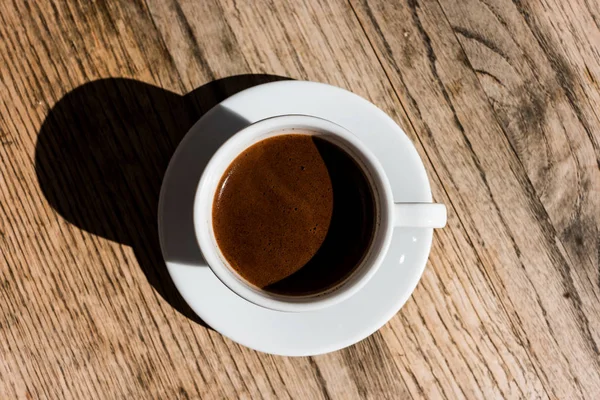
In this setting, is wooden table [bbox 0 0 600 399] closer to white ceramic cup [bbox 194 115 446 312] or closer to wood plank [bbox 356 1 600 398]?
wood plank [bbox 356 1 600 398]

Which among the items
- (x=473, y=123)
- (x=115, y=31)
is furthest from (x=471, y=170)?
(x=115, y=31)

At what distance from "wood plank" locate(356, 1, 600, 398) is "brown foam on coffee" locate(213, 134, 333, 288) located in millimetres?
246

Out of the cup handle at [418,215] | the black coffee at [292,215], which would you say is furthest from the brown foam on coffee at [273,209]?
the cup handle at [418,215]

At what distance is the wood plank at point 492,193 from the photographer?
94 cm

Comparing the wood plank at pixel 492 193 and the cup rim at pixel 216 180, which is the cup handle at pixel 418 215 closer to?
the cup rim at pixel 216 180

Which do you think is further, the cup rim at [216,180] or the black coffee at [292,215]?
the black coffee at [292,215]

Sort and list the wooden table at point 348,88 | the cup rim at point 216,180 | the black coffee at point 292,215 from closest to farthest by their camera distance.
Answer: the cup rim at point 216,180 < the black coffee at point 292,215 < the wooden table at point 348,88

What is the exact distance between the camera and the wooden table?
3.01ft

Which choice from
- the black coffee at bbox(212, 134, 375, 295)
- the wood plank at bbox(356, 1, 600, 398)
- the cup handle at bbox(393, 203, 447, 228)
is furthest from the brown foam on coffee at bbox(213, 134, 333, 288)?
the wood plank at bbox(356, 1, 600, 398)

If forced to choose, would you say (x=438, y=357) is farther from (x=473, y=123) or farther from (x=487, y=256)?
(x=473, y=123)

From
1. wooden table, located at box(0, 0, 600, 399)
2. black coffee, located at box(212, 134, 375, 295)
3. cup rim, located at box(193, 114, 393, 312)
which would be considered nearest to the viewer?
cup rim, located at box(193, 114, 393, 312)

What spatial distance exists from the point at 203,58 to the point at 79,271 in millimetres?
438

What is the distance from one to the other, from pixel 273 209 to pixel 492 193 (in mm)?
414

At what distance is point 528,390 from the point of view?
37.3 inches
